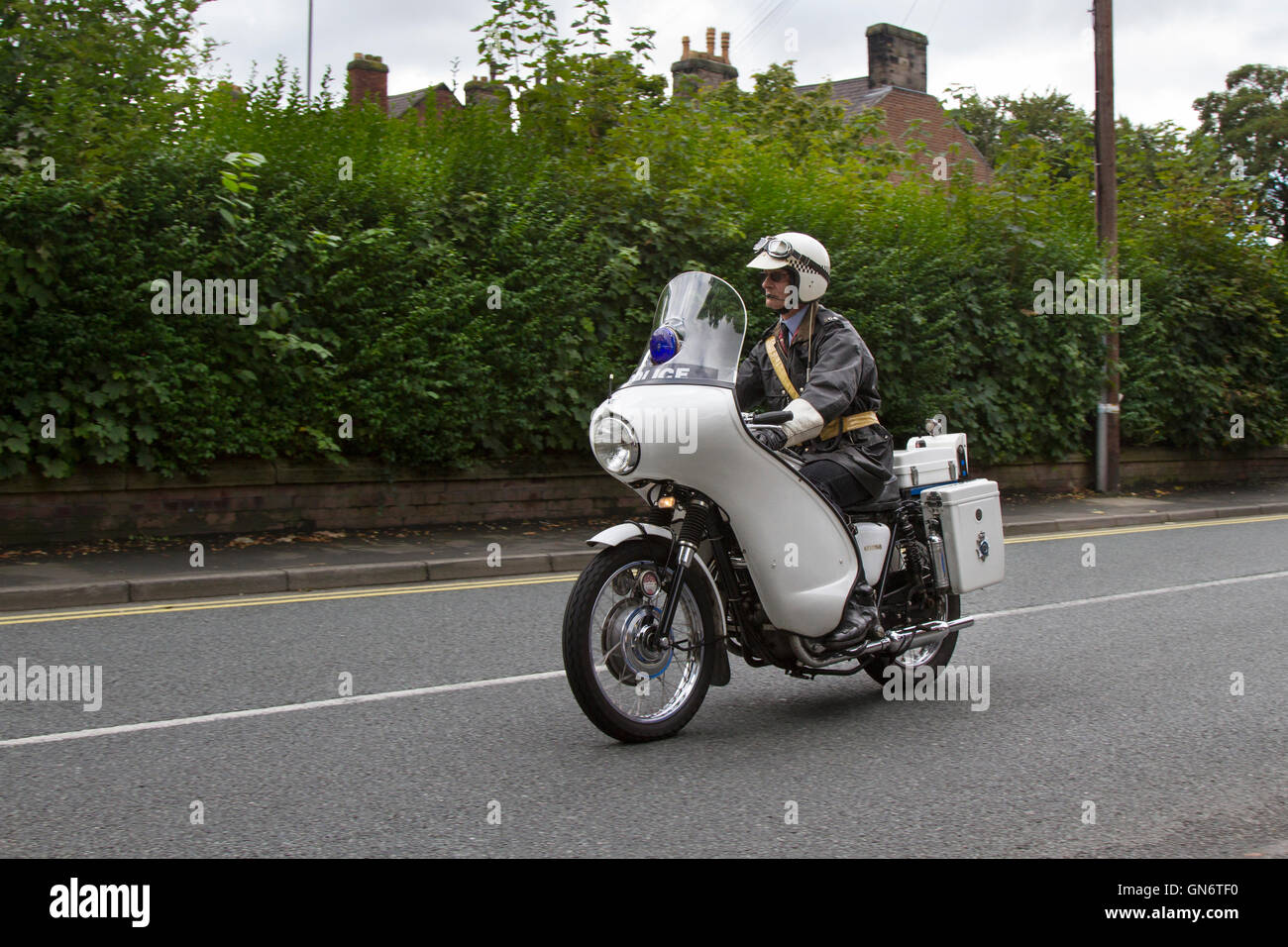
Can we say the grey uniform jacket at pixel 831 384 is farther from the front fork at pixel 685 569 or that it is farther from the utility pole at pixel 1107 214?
the utility pole at pixel 1107 214

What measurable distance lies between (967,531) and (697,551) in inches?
65.9

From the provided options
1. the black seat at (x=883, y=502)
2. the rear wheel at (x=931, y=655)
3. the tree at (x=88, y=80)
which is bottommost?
the rear wheel at (x=931, y=655)

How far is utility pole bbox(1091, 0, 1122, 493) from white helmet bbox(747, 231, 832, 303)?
1363cm

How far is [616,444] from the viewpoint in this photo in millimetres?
4941

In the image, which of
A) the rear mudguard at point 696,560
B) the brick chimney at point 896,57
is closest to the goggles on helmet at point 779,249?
the rear mudguard at point 696,560

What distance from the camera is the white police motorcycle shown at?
16.2 feet

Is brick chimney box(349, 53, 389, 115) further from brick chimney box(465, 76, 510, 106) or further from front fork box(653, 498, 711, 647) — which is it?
front fork box(653, 498, 711, 647)

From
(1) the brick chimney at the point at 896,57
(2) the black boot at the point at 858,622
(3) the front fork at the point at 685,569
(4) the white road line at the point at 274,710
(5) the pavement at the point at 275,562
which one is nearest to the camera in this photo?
(3) the front fork at the point at 685,569

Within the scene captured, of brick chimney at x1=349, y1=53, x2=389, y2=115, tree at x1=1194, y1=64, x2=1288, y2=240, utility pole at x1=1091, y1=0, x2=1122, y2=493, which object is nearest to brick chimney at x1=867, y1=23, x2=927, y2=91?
tree at x1=1194, y1=64, x2=1288, y2=240

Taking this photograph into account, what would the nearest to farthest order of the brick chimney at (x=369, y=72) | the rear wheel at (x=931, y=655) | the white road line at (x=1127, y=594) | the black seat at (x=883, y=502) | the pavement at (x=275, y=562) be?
1. the black seat at (x=883, y=502)
2. the rear wheel at (x=931, y=655)
3. the white road line at (x=1127, y=594)
4. the pavement at (x=275, y=562)
5. the brick chimney at (x=369, y=72)

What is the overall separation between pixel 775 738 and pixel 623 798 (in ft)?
3.64

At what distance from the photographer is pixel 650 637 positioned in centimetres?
508

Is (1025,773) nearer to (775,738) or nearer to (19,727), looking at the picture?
(775,738)

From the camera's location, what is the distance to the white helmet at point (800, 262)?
219 inches
